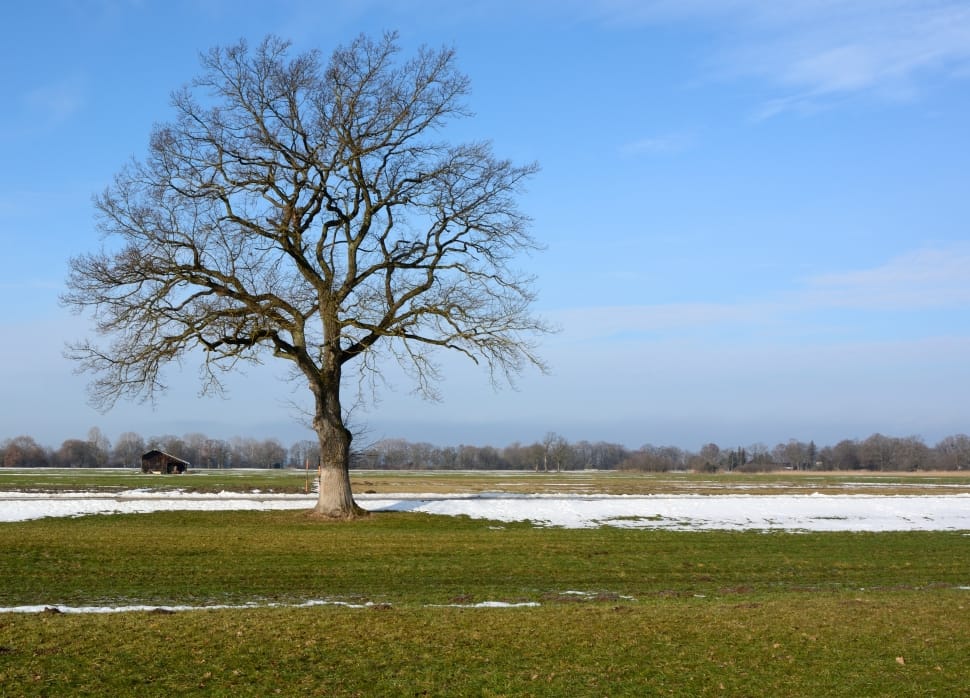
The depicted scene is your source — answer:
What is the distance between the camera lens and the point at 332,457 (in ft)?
93.1

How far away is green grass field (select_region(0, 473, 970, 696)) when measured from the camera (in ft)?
29.0

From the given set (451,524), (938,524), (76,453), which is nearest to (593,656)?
(451,524)

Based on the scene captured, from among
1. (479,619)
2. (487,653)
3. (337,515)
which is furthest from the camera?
(337,515)

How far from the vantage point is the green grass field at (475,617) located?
8828 millimetres

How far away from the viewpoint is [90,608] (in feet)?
41.4

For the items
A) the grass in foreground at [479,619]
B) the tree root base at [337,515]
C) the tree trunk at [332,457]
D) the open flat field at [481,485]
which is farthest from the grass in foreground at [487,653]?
the open flat field at [481,485]

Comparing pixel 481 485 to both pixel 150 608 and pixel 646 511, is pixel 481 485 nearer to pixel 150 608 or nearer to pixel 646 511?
pixel 646 511

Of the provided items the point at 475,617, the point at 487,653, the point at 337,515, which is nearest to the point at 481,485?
the point at 337,515

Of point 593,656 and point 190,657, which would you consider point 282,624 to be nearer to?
point 190,657

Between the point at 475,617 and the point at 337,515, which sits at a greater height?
the point at 337,515

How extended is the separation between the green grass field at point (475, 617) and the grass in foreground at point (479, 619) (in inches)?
1.6

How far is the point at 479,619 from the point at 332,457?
17.3 m

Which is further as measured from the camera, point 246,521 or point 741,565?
point 246,521

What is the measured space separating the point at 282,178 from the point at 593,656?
21.9 meters
